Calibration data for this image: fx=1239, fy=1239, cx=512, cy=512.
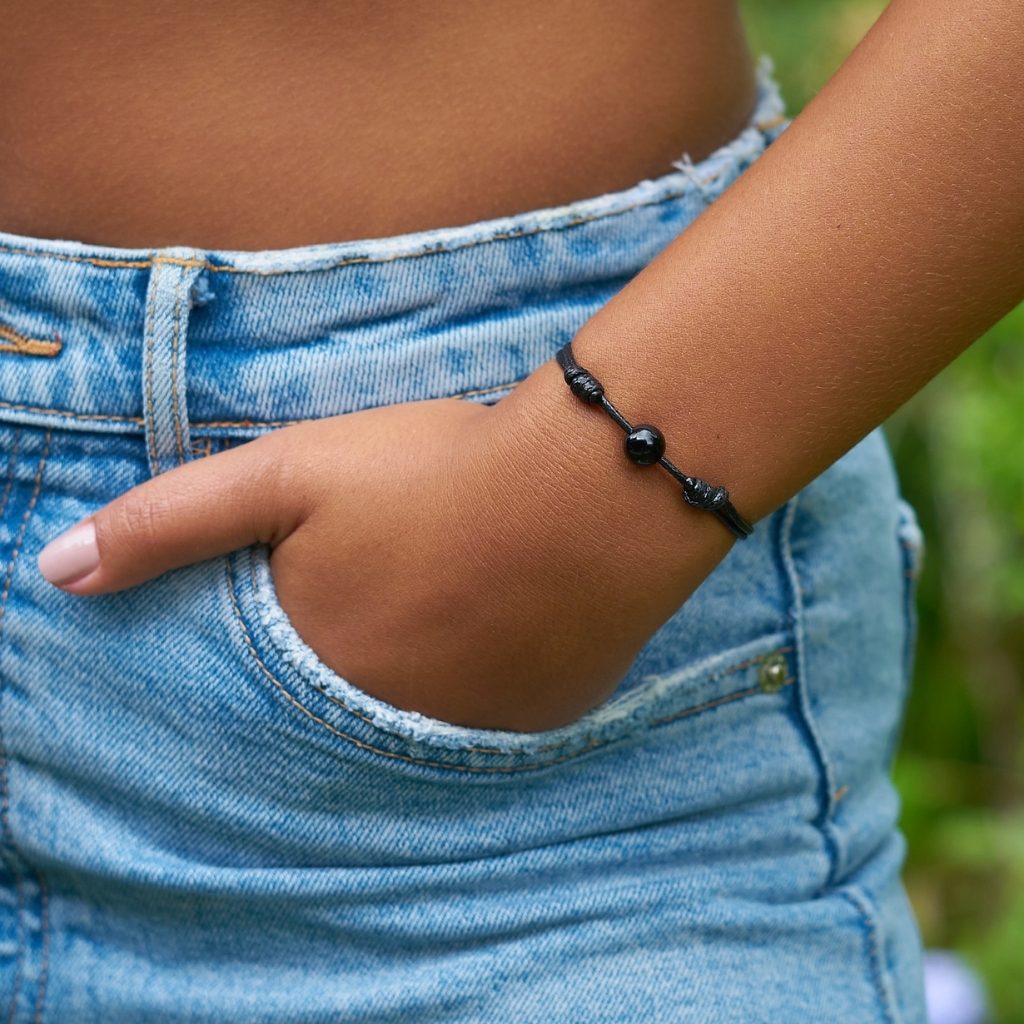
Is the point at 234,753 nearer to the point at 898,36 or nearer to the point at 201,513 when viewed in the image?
the point at 201,513

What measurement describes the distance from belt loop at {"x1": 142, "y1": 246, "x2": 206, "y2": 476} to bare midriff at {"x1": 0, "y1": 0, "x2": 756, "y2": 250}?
0.20 feet

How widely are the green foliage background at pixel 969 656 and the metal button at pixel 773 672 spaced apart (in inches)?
71.6

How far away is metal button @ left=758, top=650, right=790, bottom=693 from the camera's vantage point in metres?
1.14

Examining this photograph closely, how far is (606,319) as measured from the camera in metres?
0.97

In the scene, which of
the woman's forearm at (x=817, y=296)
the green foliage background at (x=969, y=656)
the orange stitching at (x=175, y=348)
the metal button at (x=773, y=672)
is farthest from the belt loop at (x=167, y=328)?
the green foliage background at (x=969, y=656)

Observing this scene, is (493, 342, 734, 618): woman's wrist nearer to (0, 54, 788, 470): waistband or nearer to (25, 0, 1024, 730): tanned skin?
(25, 0, 1024, 730): tanned skin

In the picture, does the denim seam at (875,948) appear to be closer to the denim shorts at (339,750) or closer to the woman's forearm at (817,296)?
the denim shorts at (339,750)

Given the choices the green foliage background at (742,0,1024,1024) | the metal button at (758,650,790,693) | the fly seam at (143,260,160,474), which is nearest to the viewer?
the fly seam at (143,260,160,474)

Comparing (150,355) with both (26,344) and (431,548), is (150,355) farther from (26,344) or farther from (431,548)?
(431,548)

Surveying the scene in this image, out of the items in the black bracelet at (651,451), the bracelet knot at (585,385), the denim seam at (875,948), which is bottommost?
the denim seam at (875,948)

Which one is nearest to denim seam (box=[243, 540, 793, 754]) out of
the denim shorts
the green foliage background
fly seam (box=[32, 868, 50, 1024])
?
the denim shorts

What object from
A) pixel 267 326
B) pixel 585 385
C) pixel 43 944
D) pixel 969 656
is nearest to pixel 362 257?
pixel 267 326

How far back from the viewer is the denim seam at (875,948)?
116 centimetres

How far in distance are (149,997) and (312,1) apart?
0.88 meters
